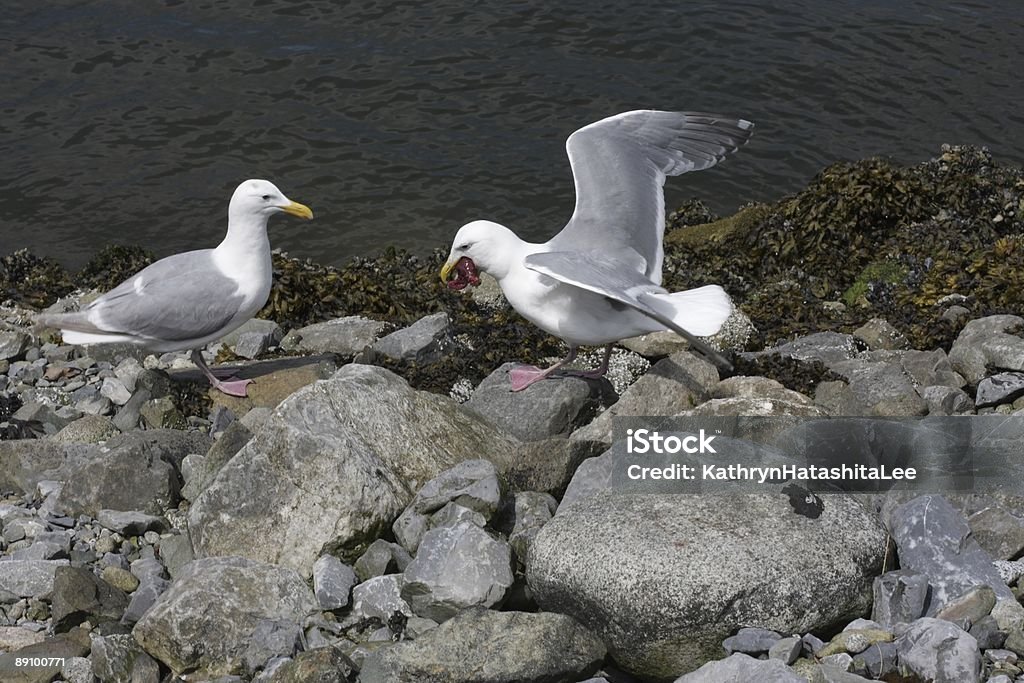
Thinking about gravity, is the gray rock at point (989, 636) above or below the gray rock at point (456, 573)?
above

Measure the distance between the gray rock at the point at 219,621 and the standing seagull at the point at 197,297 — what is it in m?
2.38

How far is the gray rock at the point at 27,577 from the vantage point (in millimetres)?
4617

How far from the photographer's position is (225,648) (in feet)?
13.9

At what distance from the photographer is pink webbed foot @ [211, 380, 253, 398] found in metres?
6.68

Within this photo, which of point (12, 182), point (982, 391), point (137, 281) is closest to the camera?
point (982, 391)

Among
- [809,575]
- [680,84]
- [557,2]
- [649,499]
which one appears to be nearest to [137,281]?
[649,499]

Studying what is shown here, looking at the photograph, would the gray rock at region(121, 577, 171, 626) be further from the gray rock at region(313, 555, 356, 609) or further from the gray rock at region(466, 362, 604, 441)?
the gray rock at region(466, 362, 604, 441)

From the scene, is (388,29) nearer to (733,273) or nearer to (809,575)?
(733,273)

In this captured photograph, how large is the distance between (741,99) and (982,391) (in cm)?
731

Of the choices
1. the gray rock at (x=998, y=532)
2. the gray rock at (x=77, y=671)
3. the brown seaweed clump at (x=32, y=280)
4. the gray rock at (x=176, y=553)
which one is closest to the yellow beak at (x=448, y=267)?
the gray rock at (x=176, y=553)

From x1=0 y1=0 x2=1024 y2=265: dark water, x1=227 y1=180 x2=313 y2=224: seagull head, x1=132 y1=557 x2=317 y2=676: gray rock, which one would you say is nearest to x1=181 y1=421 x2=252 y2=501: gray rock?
x1=132 y1=557 x2=317 y2=676: gray rock

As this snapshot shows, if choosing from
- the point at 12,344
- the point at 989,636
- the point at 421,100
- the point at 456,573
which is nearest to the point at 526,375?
the point at 456,573

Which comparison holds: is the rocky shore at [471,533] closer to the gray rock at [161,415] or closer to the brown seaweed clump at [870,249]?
the gray rock at [161,415]

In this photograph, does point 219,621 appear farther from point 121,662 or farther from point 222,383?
point 222,383
